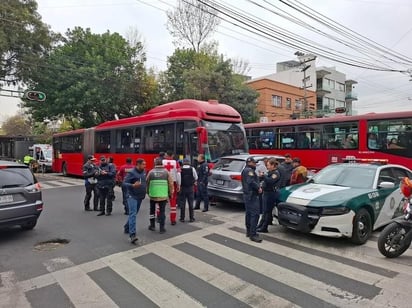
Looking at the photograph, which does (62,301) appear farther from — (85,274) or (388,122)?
(388,122)

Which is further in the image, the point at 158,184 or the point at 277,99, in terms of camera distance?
the point at 277,99

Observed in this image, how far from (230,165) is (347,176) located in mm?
3735

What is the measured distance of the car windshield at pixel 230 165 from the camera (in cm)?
1016

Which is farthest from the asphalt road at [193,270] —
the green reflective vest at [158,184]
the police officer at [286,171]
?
the police officer at [286,171]

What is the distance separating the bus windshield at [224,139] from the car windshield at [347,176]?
470cm

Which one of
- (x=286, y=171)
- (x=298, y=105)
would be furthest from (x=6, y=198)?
(x=298, y=105)

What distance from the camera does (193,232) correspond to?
762 cm

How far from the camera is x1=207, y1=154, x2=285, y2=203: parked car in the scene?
988cm

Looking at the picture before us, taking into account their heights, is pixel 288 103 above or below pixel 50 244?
above

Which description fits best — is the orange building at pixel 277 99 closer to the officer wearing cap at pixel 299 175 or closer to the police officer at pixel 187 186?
the officer wearing cap at pixel 299 175

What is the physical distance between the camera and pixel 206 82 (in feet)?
95.7

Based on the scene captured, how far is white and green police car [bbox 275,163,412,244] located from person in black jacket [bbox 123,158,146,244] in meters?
2.89

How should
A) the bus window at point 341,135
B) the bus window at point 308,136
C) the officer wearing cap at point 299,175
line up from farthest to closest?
the bus window at point 308,136 → the bus window at point 341,135 → the officer wearing cap at point 299,175

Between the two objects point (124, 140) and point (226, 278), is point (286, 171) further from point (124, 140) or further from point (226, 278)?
point (124, 140)
